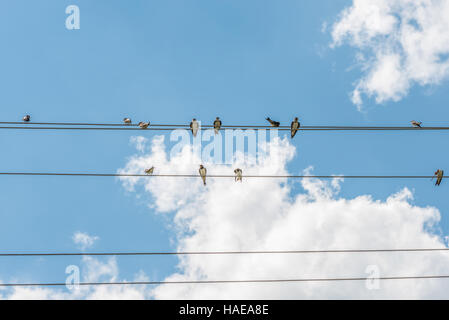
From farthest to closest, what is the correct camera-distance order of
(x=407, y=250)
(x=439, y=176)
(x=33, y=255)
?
(x=439, y=176) → (x=407, y=250) → (x=33, y=255)

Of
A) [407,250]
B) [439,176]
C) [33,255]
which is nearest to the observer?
[33,255]

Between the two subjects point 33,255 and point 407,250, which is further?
point 407,250
